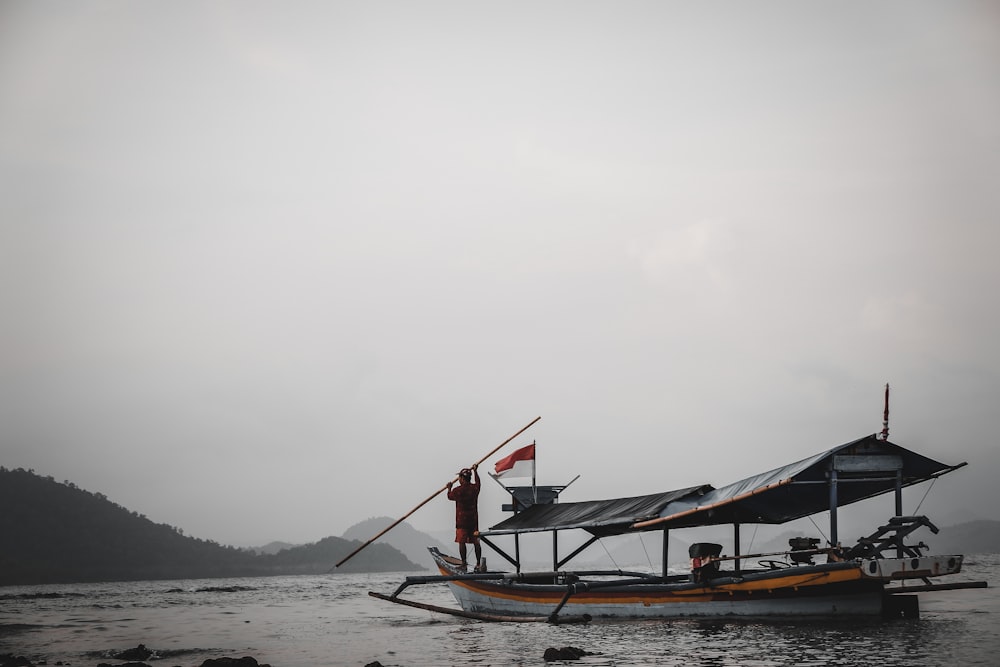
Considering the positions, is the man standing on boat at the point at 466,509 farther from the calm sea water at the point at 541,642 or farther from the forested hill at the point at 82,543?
the forested hill at the point at 82,543

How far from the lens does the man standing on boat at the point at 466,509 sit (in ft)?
102

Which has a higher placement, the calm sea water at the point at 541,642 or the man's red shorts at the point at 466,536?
the man's red shorts at the point at 466,536

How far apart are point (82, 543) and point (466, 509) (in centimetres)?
13502

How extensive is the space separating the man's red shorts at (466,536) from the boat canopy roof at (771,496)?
1297 mm

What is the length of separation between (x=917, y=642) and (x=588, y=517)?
10186 millimetres

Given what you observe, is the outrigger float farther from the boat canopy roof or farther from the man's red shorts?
the man's red shorts

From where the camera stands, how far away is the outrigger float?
820 inches

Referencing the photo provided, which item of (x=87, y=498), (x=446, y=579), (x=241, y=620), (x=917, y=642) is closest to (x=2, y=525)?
(x=87, y=498)

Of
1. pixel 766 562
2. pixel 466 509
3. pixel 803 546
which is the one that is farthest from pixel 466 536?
pixel 803 546

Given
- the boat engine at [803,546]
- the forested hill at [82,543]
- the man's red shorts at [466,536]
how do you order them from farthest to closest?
1. the forested hill at [82,543]
2. the man's red shorts at [466,536]
3. the boat engine at [803,546]

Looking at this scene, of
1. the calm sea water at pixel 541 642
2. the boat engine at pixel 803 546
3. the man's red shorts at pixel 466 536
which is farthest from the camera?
the man's red shorts at pixel 466 536

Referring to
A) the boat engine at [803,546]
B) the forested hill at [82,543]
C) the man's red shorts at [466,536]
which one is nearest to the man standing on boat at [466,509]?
the man's red shorts at [466,536]

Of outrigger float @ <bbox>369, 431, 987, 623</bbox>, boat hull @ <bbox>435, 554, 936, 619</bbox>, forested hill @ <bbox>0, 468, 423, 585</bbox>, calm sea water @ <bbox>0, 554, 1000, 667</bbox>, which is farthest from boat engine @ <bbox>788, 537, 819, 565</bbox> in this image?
forested hill @ <bbox>0, 468, 423, 585</bbox>

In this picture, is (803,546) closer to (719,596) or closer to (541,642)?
(719,596)
